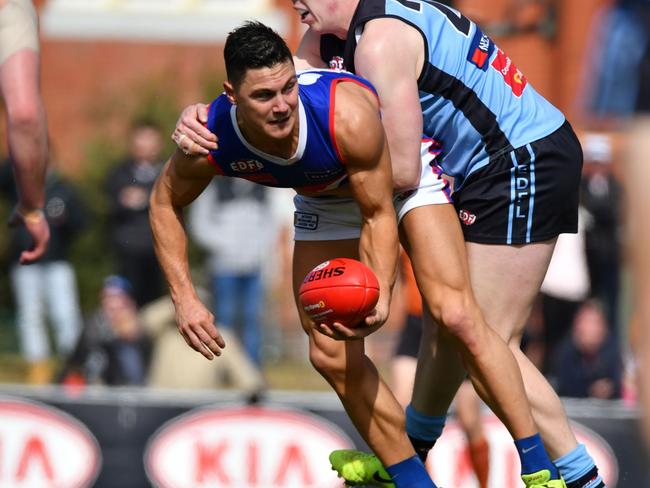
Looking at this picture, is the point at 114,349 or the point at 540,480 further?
the point at 114,349

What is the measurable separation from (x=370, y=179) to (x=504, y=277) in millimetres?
819

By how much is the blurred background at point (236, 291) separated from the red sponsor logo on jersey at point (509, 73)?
0.30 metres

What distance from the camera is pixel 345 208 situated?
5.65m

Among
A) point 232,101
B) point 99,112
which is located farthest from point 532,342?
point 99,112

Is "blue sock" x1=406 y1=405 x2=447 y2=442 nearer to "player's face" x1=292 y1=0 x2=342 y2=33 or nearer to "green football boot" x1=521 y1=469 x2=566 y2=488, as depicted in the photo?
"green football boot" x1=521 y1=469 x2=566 y2=488

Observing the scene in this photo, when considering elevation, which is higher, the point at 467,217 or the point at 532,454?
the point at 467,217

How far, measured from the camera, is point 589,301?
10.0 metres

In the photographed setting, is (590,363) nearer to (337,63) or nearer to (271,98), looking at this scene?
(337,63)

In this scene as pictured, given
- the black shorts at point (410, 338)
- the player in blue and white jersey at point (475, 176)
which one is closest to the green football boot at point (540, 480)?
the player in blue and white jersey at point (475, 176)

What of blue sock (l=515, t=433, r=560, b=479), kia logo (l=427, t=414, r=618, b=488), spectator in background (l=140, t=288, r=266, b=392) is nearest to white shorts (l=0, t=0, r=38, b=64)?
blue sock (l=515, t=433, r=560, b=479)

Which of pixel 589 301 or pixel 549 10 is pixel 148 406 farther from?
pixel 549 10

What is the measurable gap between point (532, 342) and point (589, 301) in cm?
72

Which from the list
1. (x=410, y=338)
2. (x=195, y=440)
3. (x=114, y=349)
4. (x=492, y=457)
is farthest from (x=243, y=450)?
(x=114, y=349)

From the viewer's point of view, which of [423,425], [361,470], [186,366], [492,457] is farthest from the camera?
[186,366]
